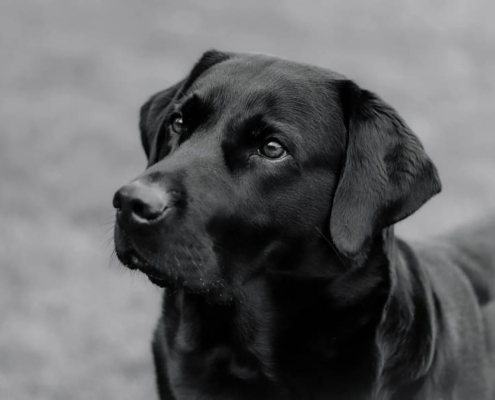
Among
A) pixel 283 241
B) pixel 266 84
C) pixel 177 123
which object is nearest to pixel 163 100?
pixel 177 123

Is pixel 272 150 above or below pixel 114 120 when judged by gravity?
below

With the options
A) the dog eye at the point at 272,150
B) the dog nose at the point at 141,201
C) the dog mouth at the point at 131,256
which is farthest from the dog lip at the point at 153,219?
the dog eye at the point at 272,150

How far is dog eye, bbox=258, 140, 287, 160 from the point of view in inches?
133

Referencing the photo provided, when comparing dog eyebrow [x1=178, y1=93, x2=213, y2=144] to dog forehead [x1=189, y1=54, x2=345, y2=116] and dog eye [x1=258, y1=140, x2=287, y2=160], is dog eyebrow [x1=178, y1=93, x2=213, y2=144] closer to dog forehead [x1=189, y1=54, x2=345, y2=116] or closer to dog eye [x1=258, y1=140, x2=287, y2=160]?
dog forehead [x1=189, y1=54, x2=345, y2=116]

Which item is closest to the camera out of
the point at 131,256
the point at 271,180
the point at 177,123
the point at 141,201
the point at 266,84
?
the point at 141,201

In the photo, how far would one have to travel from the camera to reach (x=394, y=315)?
3.67 m

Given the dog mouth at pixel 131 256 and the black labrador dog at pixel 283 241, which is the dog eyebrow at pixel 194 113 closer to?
the black labrador dog at pixel 283 241

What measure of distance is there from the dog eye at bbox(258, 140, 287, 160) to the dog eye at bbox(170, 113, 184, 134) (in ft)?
1.36

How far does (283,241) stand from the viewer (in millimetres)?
3453

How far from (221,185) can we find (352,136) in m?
0.56

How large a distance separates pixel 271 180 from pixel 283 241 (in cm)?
25

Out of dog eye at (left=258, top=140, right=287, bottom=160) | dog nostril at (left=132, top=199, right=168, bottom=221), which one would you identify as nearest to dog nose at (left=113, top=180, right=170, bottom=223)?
dog nostril at (left=132, top=199, right=168, bottom=221)

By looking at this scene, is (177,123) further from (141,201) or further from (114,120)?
(114,120)

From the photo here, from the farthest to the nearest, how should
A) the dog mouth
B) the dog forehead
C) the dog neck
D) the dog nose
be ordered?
the dog neck → the dog forehead → the dog mouth → the dog nose
